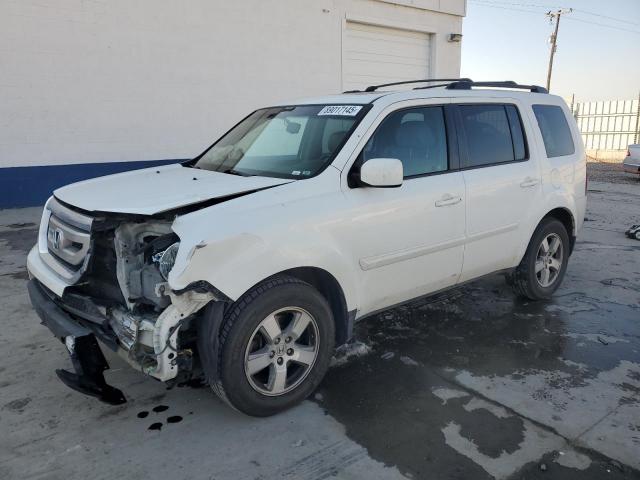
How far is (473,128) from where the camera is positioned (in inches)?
161

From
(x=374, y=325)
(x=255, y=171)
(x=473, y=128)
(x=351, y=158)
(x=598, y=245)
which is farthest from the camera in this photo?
(x=598, y=245)

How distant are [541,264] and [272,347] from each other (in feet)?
9.84

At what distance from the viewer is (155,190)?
10.5 feet

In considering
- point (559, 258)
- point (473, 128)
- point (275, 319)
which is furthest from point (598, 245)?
point (275, 319)

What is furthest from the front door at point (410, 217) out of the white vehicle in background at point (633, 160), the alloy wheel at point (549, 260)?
the white vehicle in background at point (633, 160)

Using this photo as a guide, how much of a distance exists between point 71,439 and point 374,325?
2.40m

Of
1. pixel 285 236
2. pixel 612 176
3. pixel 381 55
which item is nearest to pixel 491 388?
pixel 285 236

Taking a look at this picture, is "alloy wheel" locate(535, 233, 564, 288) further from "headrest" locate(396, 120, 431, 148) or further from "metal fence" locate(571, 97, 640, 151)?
"metal fence" locate(571, 97, 640, 151)

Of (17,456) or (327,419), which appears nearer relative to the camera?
(17,456)

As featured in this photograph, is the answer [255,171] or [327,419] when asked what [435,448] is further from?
[255,171]

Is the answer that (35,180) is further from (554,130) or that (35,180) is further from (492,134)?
(554,130)

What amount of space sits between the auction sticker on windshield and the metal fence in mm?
24210

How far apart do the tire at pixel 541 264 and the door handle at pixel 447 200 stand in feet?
4.18

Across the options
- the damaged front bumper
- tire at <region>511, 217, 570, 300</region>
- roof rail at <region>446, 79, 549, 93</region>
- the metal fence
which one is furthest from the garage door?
the metal fence
